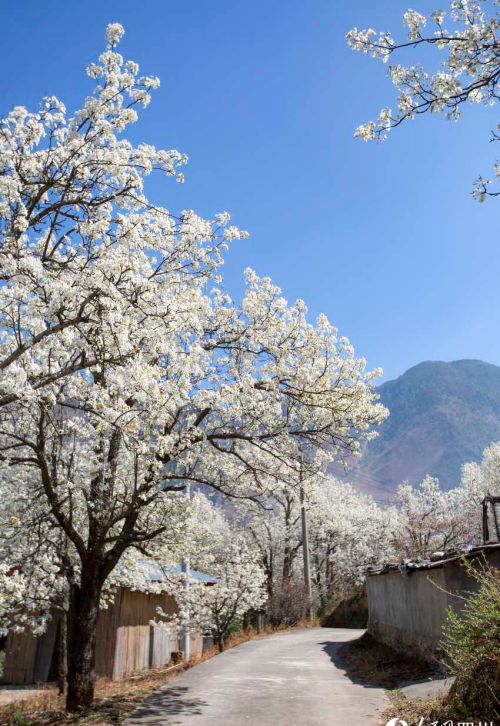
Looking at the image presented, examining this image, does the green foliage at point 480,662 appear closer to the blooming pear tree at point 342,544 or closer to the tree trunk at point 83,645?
the tree trunk at point 83,645

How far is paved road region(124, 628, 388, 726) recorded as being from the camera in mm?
7770

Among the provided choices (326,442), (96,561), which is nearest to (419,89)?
(326,442)

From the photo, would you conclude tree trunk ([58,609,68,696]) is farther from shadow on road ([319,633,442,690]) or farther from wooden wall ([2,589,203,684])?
shadow on road ([319,633,442,690])

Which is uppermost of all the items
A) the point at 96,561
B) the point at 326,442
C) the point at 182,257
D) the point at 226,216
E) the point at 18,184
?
the point at 226,216

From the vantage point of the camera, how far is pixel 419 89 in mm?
6375

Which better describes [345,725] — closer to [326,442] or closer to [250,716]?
[250,716]

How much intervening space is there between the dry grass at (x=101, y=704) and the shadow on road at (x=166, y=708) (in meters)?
0.90

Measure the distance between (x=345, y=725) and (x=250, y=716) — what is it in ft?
4.76

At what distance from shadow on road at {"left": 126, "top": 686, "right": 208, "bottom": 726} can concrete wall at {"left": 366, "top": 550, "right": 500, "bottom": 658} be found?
13.4 feet

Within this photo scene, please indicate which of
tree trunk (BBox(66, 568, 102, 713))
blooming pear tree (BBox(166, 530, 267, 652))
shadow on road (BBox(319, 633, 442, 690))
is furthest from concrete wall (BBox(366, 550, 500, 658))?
tree trunk (BBox(66, 568, 102, 713))

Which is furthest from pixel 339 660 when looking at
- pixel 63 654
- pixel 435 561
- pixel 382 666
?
pixel 63 654

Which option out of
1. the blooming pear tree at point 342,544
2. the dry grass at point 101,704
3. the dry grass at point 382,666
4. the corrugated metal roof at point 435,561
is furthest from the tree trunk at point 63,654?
the blooming pear tree at point 342,544

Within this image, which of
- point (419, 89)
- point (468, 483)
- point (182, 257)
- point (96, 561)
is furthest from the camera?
point (468, 483)

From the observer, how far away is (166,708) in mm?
8602
